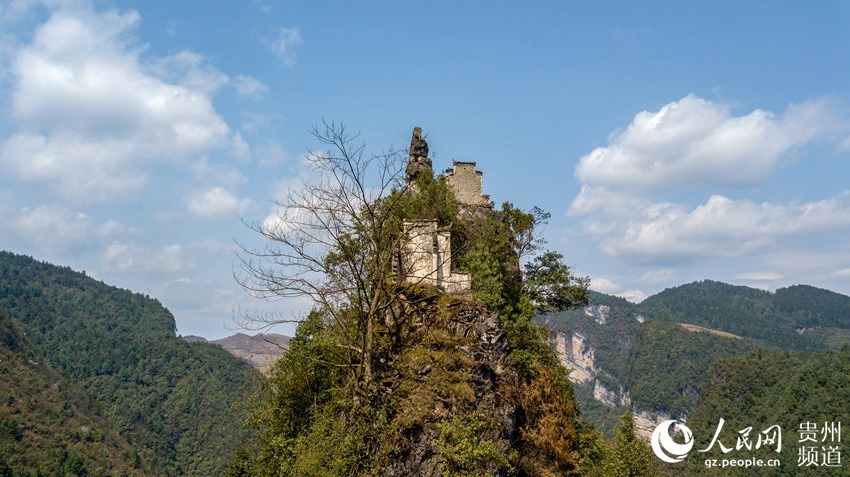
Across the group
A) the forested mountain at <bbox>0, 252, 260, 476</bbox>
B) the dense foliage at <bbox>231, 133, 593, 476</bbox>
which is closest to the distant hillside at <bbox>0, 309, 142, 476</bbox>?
the forested mountain at <bbox>0, 252, 260, 476</bbox>

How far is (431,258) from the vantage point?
22.3 meters

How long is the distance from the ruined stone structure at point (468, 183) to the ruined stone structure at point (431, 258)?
23.2 ft

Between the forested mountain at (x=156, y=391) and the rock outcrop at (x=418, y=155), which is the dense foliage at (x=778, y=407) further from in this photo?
the forested mountain at (x=156, y=391)

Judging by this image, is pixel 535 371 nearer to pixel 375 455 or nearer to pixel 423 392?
pixel 423 392

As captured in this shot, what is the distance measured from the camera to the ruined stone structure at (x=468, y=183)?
29672mm

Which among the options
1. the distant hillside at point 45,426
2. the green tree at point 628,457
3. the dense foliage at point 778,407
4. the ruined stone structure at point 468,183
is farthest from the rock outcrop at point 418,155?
the distant hillside at point 45,426

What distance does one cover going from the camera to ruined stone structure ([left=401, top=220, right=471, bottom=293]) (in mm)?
22047

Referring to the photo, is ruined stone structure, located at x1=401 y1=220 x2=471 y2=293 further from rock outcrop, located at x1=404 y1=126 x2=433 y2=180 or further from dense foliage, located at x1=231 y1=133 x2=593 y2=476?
rock outcrop, located at x1=404 y1=126 x2=433 y2=180

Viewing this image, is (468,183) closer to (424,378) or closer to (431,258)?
(431,258)

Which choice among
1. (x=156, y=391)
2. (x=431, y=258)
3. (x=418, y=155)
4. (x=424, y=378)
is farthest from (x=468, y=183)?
(x=156, y=391)

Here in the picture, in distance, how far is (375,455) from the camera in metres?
18.5

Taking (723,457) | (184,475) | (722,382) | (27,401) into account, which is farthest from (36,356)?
(722,382)

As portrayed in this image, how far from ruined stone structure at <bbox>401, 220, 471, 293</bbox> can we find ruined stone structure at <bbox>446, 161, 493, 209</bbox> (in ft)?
23.2

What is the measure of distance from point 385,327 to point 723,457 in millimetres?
106349
